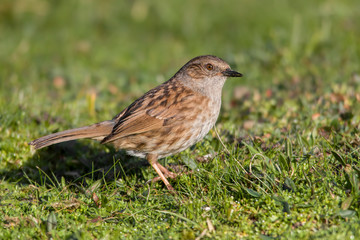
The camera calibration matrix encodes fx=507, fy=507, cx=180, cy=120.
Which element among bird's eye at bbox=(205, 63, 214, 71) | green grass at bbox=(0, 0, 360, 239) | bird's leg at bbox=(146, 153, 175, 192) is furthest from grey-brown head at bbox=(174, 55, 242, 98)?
bird's leg at bbox=(146, 153, 175, 192)

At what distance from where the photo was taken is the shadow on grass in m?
5.59

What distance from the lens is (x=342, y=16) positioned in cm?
1034

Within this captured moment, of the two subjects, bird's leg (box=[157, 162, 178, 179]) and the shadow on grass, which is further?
the shadow on grass

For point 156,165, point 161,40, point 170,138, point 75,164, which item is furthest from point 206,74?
point 161,40

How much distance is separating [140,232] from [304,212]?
1.35m

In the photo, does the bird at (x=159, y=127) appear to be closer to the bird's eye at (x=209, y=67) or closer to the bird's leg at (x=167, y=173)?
the bird's leg at (x=167, y=173)

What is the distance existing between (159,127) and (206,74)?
3.10 ft

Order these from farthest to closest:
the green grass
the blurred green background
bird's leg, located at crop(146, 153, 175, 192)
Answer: the blurred green background → bird's leg, located at crop(146, 153, 175, 192) → the green grass

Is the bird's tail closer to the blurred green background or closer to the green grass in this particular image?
the green grass

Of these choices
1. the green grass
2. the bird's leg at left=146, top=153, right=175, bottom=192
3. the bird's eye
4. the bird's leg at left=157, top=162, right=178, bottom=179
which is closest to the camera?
the green grass

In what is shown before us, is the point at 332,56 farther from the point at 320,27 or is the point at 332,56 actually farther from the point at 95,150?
the point at 95,150

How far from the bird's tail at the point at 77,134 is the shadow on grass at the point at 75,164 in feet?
1.07

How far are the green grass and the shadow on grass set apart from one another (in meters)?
0.02

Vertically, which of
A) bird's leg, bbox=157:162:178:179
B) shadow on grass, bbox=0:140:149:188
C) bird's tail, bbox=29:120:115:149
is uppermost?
bird's tail, bbox=29:120:115:149
